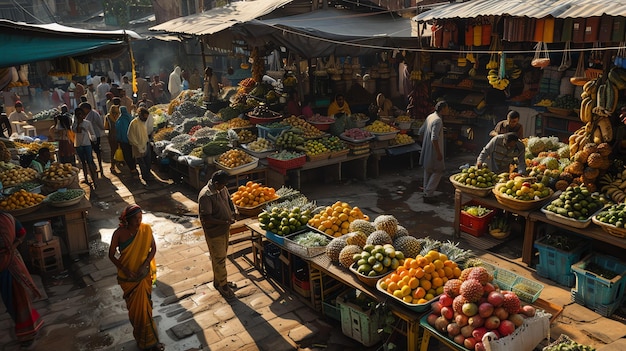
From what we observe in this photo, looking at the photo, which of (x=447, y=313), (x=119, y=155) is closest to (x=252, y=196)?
(x=447, y=313)

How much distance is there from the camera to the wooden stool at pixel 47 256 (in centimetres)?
693

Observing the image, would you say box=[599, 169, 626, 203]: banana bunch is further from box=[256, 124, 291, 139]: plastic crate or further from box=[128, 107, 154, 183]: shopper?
box=[128, 107, 154, 183]: shopper

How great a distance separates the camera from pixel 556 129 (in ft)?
36.7

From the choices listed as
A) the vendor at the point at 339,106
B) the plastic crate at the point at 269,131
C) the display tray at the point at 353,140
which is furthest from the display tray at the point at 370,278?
the vendor at the point at 339,106

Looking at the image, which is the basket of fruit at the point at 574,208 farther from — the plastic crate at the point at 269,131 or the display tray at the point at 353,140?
the plastic crate at the point at 269,131

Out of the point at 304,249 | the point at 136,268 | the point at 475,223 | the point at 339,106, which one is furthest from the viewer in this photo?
the point at 339,106

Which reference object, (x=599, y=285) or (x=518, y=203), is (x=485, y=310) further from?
(x=518, y=203)

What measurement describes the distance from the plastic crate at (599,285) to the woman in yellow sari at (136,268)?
4.81 metres

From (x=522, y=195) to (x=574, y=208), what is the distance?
659mm

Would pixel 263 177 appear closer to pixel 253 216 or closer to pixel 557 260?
pixel 253 216

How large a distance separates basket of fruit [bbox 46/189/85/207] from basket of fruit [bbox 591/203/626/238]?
720cm

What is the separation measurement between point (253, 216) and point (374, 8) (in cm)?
866

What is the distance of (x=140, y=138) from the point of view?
35.1 feet

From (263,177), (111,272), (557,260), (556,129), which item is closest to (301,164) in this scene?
(263,177)
